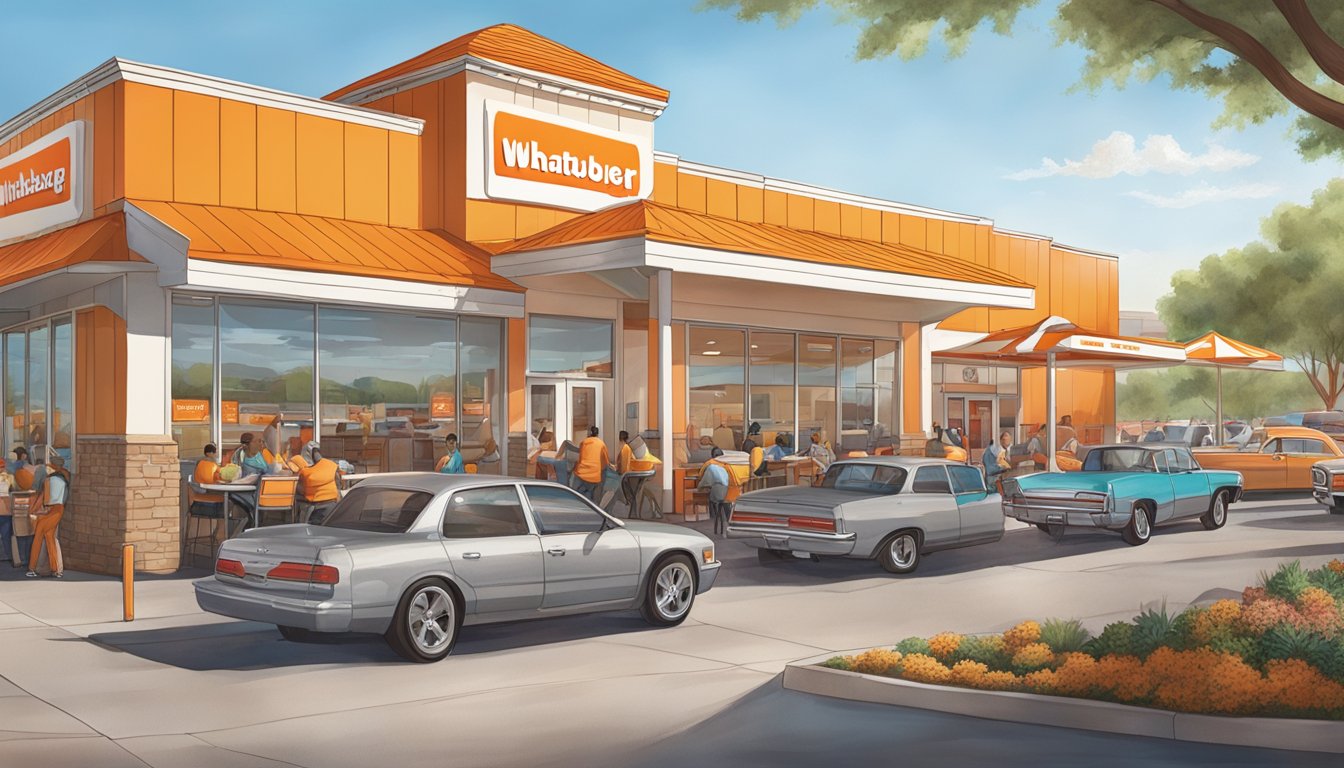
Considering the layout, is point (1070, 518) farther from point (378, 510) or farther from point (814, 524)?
point (378, 510)

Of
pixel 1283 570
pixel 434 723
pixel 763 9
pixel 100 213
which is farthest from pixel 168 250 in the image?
pixel 1283 570

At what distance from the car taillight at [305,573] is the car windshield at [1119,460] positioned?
1330 centimetres

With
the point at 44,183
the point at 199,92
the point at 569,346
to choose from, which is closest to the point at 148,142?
the point at 199,92

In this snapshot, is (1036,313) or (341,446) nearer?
(341,446)

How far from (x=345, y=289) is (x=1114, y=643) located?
11998 millimetres

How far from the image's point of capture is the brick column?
16.4m

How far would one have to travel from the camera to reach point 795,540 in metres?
15.3

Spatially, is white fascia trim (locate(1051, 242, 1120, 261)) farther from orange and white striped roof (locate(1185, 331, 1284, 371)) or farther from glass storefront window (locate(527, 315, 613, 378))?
glass storefront window (locate(527, 315, 613, 378))

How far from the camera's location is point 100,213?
1767 cm

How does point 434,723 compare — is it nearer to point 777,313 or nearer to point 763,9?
point 763,9

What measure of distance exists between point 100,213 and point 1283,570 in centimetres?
1539

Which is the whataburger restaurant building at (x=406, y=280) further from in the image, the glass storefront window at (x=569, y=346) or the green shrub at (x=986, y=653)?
the green shrub at (x=986, y=653)

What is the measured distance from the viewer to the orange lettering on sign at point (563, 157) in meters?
21.3

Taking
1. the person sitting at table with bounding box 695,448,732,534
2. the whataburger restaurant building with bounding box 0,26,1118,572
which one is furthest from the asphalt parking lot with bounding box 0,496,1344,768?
the whataburger restaurant building with bounding box 0,26,1118,572
